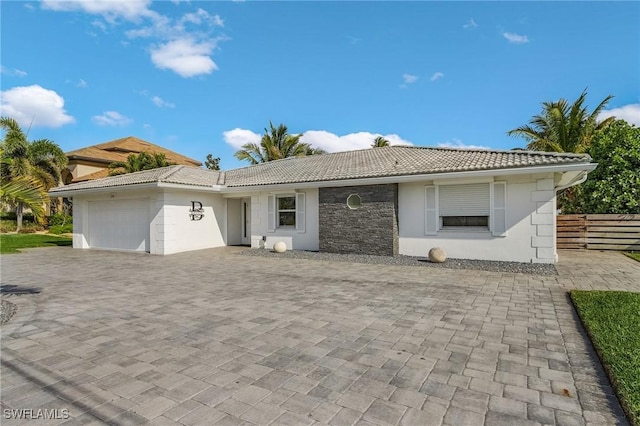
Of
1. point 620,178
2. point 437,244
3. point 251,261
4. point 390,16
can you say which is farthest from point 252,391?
point 620,178

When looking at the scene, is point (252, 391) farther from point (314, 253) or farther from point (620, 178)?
point (620, 178)

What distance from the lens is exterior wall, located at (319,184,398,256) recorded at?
11734mm

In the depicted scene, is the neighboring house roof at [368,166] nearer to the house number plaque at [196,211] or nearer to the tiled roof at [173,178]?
the tiled roof at [173,178]

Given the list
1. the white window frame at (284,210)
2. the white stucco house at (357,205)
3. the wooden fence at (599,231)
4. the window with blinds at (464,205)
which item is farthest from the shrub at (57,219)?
the wooden fence at (599,231)

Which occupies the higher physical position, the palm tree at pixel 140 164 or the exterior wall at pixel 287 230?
the palm tree at pixel 140 164

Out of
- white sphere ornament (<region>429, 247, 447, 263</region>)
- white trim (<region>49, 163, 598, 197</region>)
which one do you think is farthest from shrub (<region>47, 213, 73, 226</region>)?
white sphere ornament (<region>429, 247, 447, 263</region>)

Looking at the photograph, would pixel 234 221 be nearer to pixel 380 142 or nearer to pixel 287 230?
pixel 287 230

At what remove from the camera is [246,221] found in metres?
17.3

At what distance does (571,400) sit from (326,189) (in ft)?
35.3

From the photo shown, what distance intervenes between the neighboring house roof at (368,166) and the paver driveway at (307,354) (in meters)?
4.09

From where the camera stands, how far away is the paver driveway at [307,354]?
8.98 feet

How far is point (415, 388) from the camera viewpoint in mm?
3068

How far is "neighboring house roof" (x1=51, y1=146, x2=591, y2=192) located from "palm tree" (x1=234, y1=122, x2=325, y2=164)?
38.0 feet

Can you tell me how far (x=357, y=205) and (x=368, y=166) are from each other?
2.17 m
